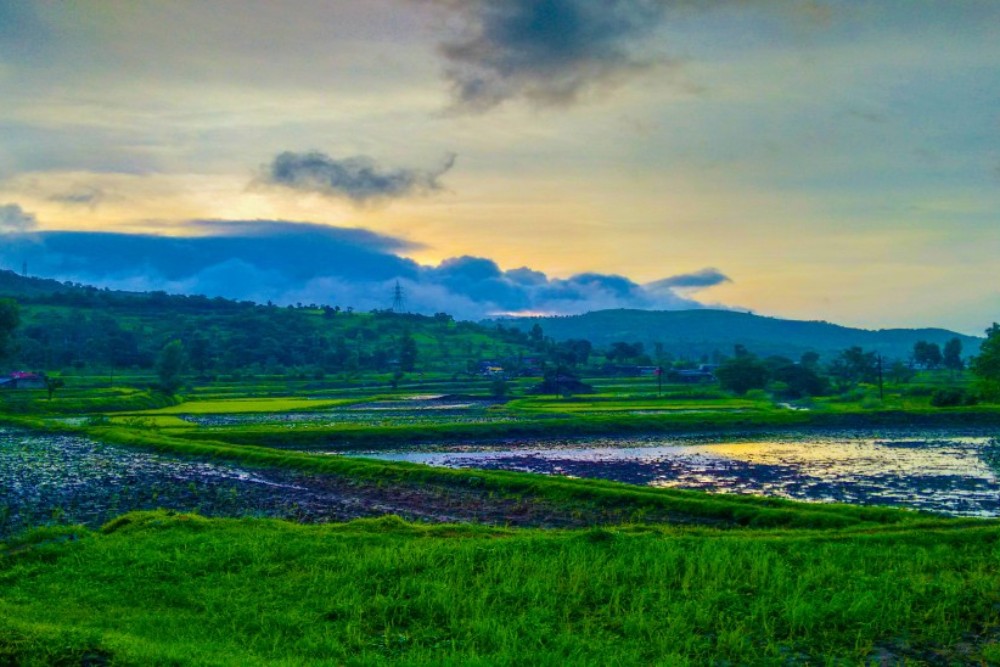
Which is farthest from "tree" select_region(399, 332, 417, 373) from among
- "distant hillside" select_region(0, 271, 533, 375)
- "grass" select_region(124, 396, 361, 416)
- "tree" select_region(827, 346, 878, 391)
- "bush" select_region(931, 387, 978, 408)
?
"bush" select_region(931, 387, 978, 408)

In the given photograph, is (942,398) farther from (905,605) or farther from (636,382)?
(905,605)

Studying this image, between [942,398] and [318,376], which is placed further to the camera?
[318,376]

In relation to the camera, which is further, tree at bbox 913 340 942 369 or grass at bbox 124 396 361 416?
tree at bbox 913 340 942 369

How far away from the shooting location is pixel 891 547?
49.9 feet

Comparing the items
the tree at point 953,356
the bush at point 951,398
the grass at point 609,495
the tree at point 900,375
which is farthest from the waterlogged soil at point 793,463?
the tree at point 953,356

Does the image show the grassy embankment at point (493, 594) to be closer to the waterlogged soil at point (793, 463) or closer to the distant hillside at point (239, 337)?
the waterlogged soil at point (793, 463)

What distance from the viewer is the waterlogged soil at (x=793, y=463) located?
24625 millimetres

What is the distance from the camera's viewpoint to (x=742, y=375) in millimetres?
76500

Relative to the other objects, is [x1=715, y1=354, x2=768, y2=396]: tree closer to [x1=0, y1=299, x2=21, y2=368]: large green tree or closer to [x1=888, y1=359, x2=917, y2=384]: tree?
[x1=888, y1=359, x2=917, y2=384]: tree

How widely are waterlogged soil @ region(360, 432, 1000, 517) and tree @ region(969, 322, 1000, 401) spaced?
15.9 metres

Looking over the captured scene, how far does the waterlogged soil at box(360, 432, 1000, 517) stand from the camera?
24625 millimetres

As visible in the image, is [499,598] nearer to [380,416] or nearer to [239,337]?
[380,416]

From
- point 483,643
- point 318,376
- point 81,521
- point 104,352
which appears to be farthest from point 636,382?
point 483,643

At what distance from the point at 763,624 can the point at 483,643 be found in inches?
161
